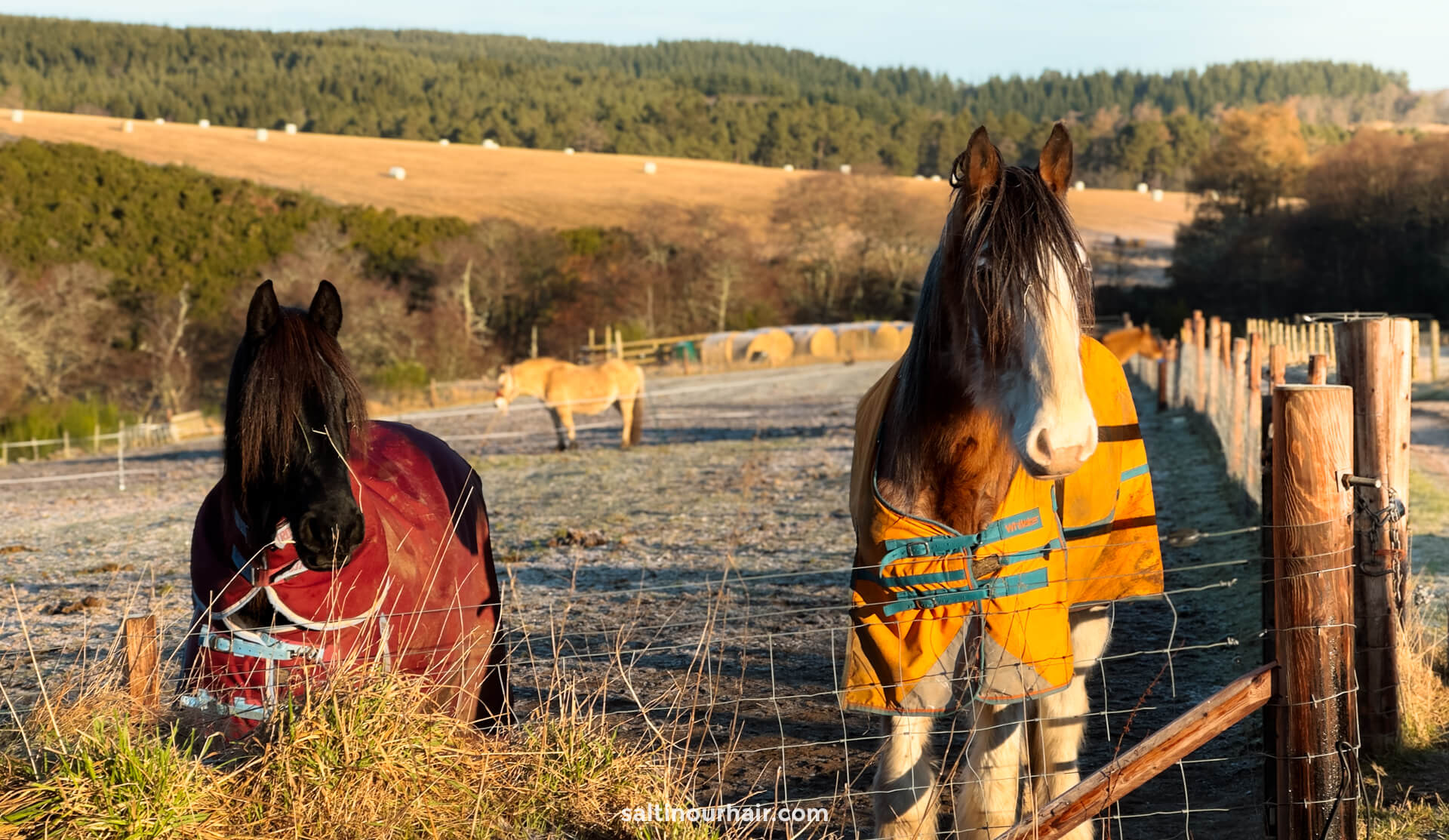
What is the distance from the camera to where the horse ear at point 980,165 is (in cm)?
257

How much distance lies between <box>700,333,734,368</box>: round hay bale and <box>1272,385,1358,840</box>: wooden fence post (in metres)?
31.5

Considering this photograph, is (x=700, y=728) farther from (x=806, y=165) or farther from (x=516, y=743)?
(x=806, y=165)

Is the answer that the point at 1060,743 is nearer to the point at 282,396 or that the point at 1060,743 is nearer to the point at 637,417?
the point at 282,396

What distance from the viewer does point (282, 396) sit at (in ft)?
9.83

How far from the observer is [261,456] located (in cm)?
296

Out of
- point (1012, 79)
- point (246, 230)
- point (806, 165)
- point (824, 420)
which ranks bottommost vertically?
point (824, 420)

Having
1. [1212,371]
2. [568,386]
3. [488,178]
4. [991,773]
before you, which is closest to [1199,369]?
[1212,371]

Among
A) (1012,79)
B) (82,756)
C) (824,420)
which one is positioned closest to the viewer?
(82,756)

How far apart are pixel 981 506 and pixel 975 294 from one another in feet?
1.74

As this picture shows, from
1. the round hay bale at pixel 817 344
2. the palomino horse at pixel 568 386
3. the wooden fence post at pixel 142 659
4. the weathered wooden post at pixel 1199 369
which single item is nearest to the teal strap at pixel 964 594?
the wooden fence post at pixel 142 659

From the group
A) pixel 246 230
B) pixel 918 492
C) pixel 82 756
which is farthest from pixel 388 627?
pixel 246 230

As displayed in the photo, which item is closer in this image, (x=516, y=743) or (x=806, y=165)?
(x=516, y=743)

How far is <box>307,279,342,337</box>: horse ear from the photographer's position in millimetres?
3248

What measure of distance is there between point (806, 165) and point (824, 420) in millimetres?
75903
